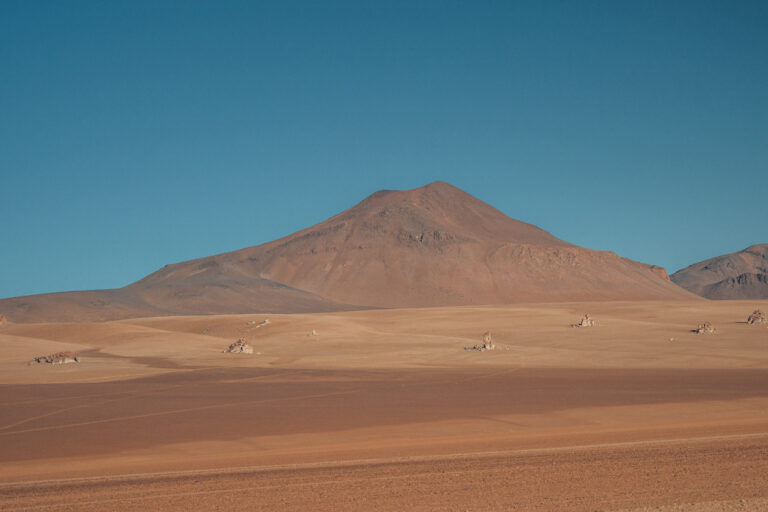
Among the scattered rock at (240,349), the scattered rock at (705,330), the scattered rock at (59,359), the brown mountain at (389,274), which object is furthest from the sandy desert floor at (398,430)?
the brown mountain at (389,274)

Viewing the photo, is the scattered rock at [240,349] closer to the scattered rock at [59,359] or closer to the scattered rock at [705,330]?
the scattered rock at [59,359]

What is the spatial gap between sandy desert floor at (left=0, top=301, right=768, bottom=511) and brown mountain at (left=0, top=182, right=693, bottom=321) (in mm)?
95049

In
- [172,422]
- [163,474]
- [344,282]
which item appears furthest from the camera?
[344,282]

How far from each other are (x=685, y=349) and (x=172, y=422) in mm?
22482

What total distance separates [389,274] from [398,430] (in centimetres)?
14725

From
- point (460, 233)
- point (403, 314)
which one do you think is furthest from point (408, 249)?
point (403, 314)

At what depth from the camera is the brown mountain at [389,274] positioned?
440 feet

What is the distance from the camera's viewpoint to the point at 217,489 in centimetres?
900

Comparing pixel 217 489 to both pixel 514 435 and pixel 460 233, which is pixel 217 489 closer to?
pixel 514 435

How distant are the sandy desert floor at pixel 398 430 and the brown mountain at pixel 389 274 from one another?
95.0 m

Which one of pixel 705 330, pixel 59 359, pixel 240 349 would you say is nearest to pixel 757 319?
pixel 705 330

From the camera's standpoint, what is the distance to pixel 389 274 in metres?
161

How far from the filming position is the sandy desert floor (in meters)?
8.56

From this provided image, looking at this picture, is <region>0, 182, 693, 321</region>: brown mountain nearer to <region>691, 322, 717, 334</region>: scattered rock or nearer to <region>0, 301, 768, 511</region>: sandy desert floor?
<region>691, 322, 717, 334</region>: scattered rock
